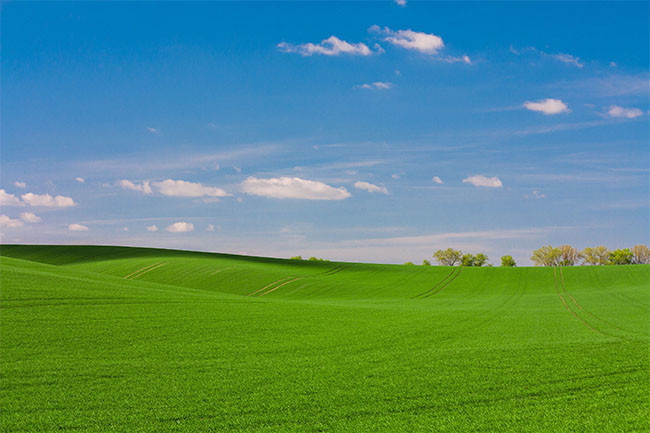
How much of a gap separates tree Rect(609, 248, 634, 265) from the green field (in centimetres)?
9374

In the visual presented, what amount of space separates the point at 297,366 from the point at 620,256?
111 m

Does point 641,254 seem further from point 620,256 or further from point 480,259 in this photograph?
point 480,259

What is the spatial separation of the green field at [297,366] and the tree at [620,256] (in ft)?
308

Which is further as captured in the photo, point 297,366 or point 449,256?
point 449,256

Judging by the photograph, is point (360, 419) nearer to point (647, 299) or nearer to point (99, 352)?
point (99, 352)

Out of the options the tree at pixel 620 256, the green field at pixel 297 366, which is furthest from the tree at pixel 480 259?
the green field at pixel 297 366

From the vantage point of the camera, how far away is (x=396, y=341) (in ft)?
41.3

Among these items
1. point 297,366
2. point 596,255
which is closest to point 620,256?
point 596,255

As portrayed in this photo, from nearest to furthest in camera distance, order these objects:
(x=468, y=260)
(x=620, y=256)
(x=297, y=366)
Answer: (x=297, y=366) < (x=620, y=256) < (x=468, y=260)

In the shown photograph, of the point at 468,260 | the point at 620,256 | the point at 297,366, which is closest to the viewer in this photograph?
the point at 297,366

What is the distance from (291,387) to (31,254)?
63055 mm

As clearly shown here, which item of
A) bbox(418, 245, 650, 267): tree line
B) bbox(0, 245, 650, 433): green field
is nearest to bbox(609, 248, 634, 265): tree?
bbox(418, 245, 650, 267): tree line

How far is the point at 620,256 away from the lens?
101 m

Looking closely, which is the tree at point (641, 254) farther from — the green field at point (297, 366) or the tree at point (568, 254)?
the green field at point (297, 366)
